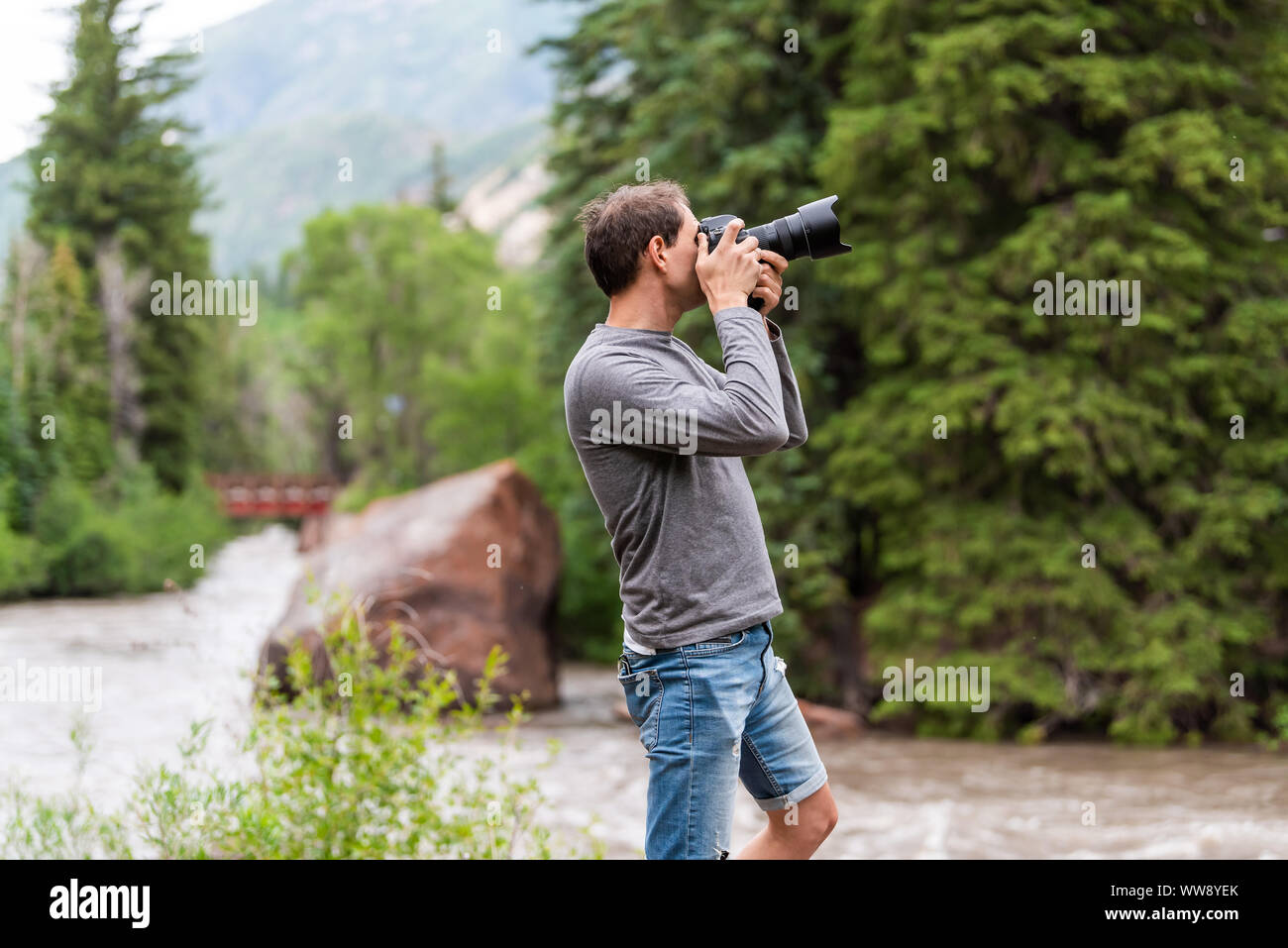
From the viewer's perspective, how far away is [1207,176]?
1120 cm

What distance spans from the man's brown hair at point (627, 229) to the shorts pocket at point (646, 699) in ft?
2.92

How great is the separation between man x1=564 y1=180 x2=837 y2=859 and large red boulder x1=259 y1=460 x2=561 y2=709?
917cm

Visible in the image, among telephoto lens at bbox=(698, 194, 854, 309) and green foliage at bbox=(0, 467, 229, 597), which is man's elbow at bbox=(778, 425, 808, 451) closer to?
telephoto lens at bbox=(698, 194, 854, 309)

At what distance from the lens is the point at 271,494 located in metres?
37.5

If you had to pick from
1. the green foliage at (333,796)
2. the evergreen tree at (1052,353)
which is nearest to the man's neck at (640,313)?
the green foliage at (333,796)

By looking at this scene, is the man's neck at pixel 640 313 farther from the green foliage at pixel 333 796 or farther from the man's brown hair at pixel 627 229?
the green foliage at pixel 333 796

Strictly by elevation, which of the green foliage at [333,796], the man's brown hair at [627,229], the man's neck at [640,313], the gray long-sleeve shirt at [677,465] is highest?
the man's brown hair at [627,229]

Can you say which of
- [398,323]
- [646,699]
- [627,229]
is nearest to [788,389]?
[627,229]

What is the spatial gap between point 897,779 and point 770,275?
844cm

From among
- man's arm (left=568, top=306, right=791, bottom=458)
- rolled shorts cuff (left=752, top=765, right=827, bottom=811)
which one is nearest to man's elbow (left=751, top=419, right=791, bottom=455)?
man's arm (left=568, top=306, right=791, bottom=458)

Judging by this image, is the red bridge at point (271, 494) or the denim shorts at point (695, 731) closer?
the denim shorts at point (695, 731)

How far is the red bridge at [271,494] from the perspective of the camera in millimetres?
36531
